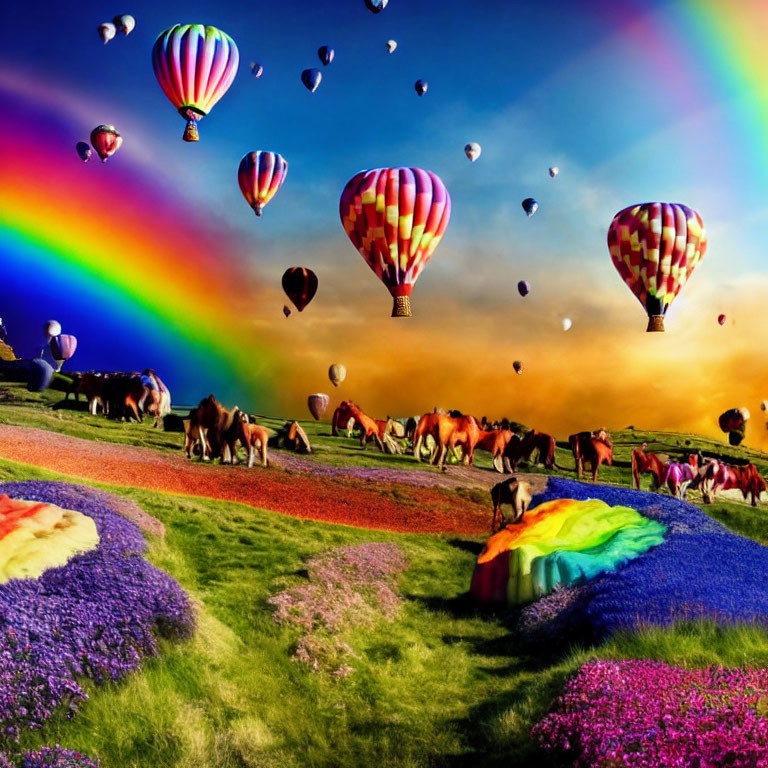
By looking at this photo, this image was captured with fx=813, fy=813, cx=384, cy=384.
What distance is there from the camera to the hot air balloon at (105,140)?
229ft

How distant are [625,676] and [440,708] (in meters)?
3.99

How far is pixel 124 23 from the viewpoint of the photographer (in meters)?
71.8

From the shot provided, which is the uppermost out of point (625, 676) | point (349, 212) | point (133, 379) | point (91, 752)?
point (349, 212)

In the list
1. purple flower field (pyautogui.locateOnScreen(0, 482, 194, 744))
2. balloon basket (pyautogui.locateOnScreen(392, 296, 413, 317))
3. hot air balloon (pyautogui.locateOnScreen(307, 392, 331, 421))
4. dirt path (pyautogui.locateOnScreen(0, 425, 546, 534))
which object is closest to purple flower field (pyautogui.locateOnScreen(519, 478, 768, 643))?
A: purple flower field (pyautogui.locateOnScreen(0, 482, 194, 744))

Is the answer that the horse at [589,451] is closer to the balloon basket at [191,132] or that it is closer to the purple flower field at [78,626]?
the balloon basket at [191,132]

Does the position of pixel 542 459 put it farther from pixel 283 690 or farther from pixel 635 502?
pixel 283 690

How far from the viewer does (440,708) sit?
14336 millimetres

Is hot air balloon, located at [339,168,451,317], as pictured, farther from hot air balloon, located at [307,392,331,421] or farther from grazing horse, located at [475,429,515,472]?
hot air balloon, located at [307,392,331,421]

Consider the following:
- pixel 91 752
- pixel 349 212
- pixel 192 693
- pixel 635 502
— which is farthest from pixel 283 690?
pixel 349 212

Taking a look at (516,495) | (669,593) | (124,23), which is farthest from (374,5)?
(669,593)

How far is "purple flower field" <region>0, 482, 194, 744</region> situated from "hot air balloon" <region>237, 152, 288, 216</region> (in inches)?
1758

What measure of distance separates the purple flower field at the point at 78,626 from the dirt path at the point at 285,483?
44.7ft

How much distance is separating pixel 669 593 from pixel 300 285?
48.2 m

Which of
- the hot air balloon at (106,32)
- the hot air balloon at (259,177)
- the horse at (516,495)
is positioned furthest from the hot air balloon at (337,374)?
the horse at (516,495)
